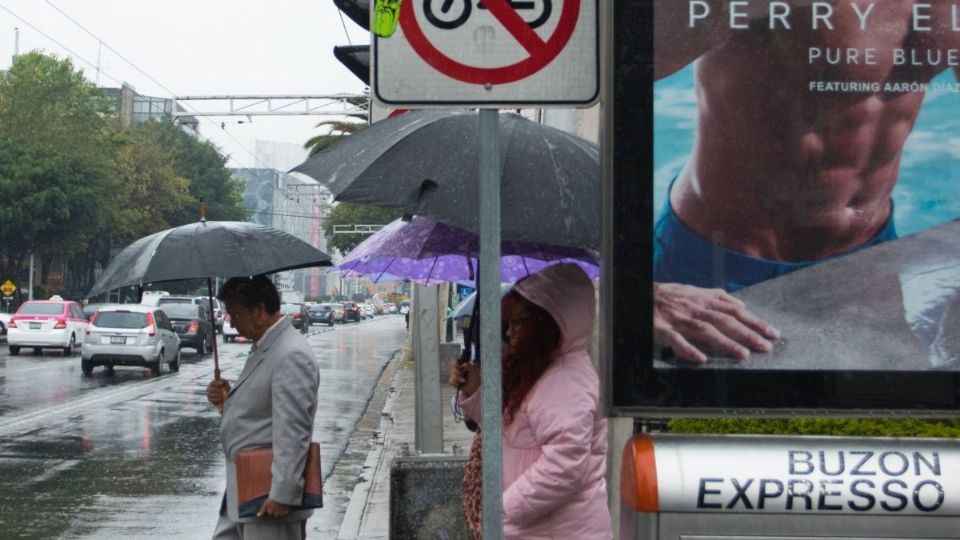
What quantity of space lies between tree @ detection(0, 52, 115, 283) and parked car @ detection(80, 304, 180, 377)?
26492 mm

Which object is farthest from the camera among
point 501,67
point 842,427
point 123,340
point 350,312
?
point 350,312

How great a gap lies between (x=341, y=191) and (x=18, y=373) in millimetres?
24764

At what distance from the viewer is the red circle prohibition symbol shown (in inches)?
115

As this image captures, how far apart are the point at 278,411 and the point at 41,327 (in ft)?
104

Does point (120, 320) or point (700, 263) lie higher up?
point (700, 263)

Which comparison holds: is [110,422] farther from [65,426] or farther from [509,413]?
[509,413]

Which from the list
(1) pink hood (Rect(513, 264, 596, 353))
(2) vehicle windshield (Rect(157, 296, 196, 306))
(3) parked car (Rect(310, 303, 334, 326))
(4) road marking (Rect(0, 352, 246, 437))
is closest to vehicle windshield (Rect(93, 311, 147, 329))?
(4) road marking (Rect(0, 352, 246, 437))

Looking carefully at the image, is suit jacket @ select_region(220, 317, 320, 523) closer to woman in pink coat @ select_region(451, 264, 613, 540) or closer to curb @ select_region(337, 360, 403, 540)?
woman in pink coat @ select_region(451, 264, 613, 540)

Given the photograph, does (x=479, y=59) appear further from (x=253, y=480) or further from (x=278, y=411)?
(x=253, y=480)

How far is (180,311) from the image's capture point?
1467 inches

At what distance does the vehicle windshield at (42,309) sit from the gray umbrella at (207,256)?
30150mm

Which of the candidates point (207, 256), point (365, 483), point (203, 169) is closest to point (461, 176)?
point (207, 256)

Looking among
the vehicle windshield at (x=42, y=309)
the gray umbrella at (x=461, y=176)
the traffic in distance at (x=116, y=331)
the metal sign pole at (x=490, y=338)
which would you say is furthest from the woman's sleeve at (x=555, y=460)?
the vehicle windshield at (x=42, y=309)

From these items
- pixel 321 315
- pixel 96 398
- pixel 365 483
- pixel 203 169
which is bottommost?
pixel 365 483
